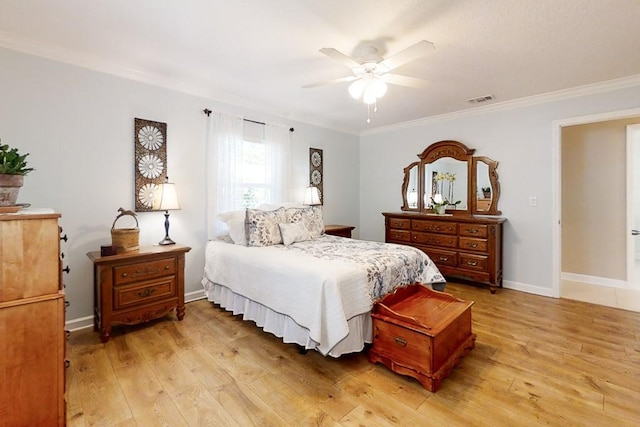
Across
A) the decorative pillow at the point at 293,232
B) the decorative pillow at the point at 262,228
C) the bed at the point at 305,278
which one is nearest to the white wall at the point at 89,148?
the bed at the point at 305,278

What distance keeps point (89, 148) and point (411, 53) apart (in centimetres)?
288

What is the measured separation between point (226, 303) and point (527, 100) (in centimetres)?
431

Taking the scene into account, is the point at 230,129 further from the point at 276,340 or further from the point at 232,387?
the point at 232,387

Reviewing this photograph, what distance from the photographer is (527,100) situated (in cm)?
383

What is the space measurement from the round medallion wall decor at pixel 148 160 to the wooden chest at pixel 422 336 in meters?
2.52

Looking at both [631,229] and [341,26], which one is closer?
[341,26]

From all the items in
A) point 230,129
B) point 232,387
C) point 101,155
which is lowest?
point 232,387

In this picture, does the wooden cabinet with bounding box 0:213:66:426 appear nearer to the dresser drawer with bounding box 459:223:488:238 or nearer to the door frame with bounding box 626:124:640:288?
the dresser drawer with bounding box 459:223:488:238

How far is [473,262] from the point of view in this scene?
396cm

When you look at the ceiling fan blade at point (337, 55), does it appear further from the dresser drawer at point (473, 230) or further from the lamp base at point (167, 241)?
the dresser drawer at point (473, 230)

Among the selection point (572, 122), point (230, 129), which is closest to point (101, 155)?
point (230, 129)

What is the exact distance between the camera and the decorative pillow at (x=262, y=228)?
3168mm

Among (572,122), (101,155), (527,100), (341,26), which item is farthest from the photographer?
(527,100)

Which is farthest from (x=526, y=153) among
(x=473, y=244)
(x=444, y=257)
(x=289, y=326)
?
(x=289, y=326)
